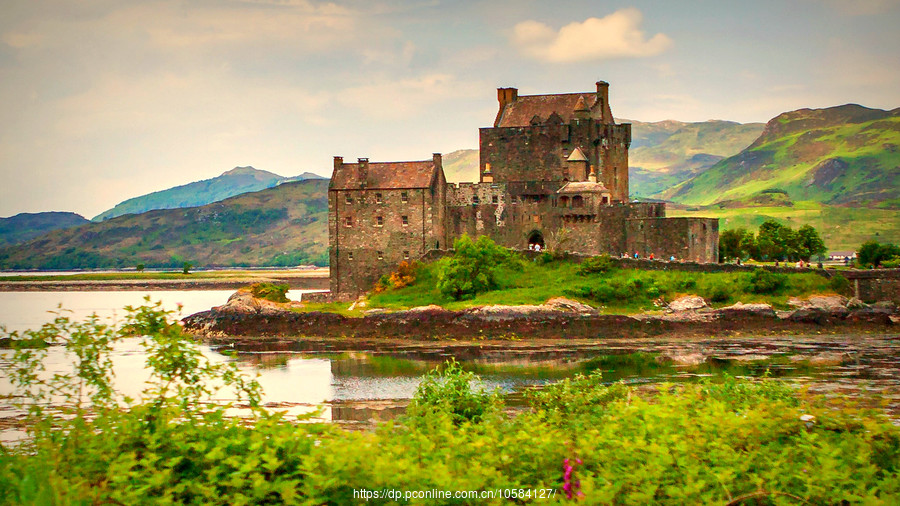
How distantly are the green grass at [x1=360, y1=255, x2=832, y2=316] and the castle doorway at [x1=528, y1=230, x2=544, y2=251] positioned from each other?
6.25 meters

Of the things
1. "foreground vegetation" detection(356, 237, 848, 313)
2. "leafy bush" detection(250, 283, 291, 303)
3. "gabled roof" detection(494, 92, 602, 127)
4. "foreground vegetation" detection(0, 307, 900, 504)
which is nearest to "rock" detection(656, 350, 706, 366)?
"foreground vegetation" detection(356, 237, 848, 313)

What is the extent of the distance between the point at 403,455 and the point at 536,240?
60.5 metres

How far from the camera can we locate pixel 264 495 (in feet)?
46.9

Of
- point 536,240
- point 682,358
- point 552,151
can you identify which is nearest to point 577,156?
point 552,151

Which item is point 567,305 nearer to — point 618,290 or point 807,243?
point 618,290

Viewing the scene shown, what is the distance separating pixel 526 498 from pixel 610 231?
5934 cm

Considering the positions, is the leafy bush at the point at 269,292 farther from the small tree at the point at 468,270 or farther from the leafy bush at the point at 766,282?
the leafy bush at the point at 766,282

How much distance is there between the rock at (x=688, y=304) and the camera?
206 ft

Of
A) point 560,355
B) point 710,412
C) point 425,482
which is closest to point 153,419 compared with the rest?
point 425,482

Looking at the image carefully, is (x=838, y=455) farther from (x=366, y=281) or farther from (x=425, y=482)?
(x=366, y=281)

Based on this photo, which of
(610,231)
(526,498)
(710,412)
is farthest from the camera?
(610,231)

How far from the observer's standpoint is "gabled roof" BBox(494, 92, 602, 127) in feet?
266

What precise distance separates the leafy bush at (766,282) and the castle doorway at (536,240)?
1732 cm

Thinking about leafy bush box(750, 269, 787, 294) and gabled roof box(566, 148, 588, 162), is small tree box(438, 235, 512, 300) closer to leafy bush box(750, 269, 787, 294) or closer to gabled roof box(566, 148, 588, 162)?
gabled roof box(566, 148, 588, 162)
